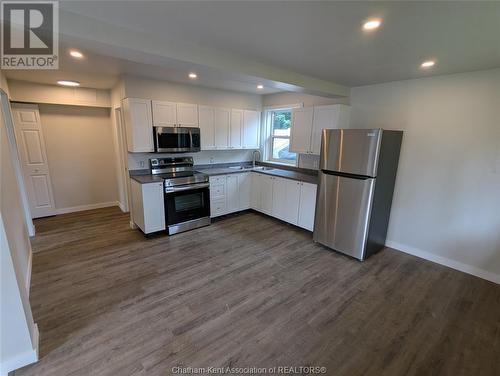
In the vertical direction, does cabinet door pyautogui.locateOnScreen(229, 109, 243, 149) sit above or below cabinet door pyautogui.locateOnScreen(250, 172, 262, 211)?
above

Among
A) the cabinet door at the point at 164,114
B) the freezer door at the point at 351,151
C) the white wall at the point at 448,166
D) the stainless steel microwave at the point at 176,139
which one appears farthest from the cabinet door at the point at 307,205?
the cabinet door at the point at 164,114

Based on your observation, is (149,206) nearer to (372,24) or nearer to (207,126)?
(207,126)

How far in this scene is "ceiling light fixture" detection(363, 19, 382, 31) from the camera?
5.47ft

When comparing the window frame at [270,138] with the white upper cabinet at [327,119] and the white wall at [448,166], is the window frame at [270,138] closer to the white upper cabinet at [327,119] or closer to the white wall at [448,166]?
the white upper cabinet at [327,119]

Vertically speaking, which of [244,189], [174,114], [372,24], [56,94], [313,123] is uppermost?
[372,24]

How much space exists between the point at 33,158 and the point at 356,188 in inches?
223

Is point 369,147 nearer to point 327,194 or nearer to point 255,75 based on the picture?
point 327,194

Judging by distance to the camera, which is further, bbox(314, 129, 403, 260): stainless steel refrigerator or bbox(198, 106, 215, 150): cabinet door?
bbox(198, 106, 215, 150): cabinet door

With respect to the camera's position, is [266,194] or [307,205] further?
[266,194]

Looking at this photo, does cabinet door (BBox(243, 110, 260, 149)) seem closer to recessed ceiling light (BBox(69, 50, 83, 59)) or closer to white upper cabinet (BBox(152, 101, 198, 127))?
white upper cabinet (BBox(152, 101, 198, 127))

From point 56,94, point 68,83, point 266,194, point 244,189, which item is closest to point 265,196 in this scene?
point 266,194

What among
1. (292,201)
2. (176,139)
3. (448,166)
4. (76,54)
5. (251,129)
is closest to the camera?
(76,54)

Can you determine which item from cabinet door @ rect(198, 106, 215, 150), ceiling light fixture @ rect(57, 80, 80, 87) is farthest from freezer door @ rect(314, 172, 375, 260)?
ceiling light fixture @ rect(57, 80, 80, 87)

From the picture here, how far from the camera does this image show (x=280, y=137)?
5.20 metres
